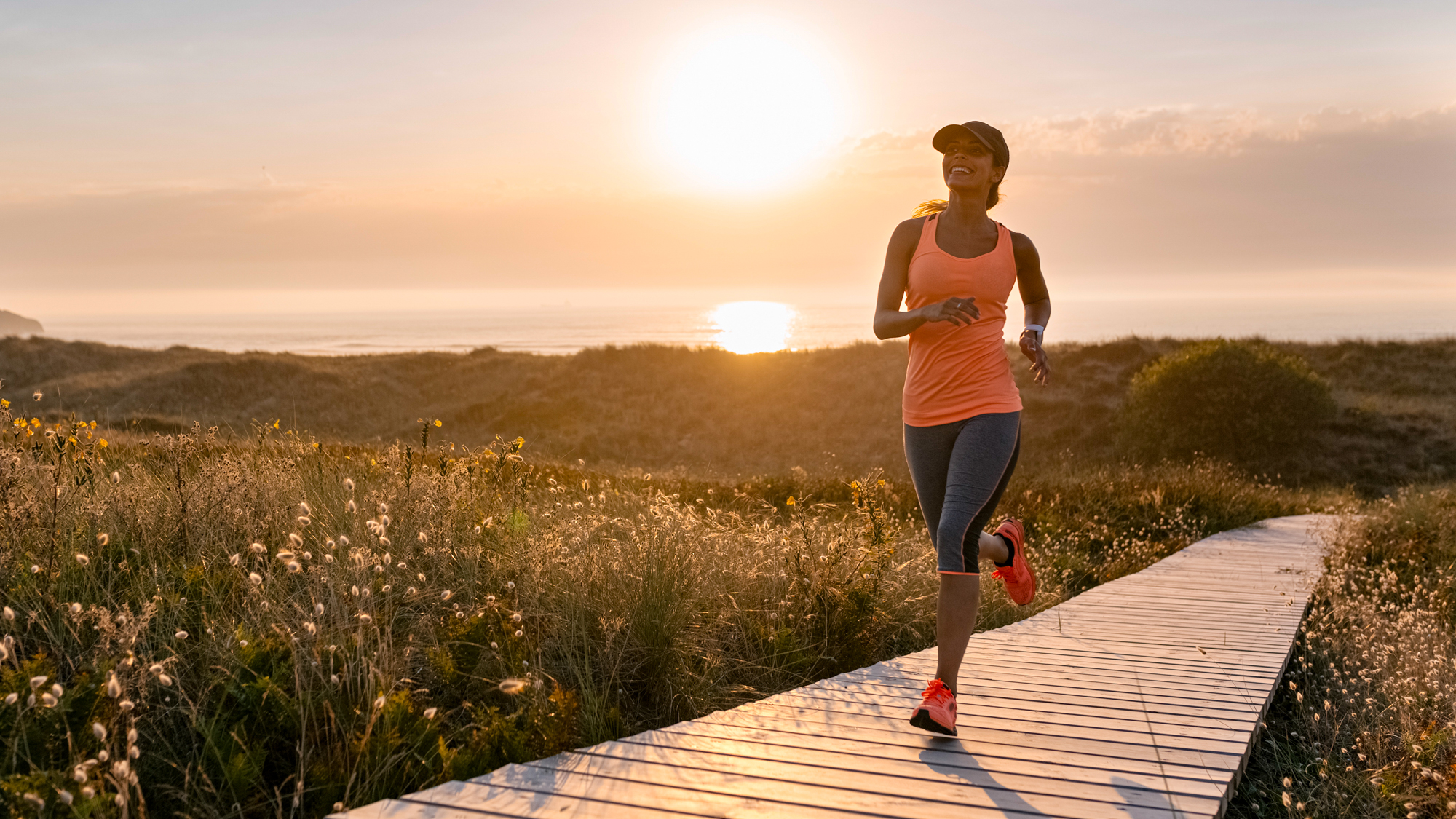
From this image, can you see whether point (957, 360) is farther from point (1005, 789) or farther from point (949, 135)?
point (1005, 789)

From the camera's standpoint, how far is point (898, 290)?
421 centimetres

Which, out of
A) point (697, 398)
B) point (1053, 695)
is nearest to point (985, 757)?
point (1053, 695)

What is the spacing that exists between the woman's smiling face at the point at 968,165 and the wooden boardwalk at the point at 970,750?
7.54 feet

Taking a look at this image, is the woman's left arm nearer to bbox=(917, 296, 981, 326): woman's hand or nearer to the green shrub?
bbox=(917, 296, 981, 326): woman's hand

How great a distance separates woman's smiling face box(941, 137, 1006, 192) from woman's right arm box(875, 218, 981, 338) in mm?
267

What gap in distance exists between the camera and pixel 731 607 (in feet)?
17.7

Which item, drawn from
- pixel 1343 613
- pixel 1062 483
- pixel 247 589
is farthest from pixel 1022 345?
pixel 1062 483

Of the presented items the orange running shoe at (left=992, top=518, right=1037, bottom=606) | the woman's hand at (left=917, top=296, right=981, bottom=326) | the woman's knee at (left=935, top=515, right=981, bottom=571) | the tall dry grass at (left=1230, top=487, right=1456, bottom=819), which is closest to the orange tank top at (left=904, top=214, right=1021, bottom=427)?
the woman's hand at (left=917, top=296, right=981, bottom=326)

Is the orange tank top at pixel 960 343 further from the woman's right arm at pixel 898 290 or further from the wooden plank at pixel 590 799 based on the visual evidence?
the wooden plank at pixel 590 799

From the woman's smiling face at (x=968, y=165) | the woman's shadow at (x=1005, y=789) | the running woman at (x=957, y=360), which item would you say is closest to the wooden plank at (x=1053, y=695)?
the running woman at (x=957, y=360)

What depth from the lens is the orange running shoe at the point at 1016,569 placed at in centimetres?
456

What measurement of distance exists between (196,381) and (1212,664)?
35922mm

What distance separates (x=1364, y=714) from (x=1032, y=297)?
2.96m

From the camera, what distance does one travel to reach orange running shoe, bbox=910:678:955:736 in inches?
147
